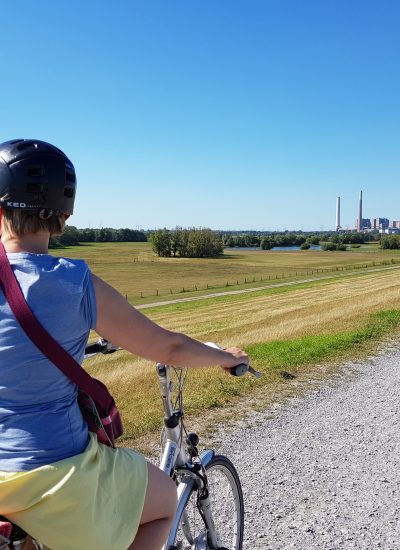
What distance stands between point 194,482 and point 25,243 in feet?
5.07

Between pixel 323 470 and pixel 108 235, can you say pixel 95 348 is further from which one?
pixel 108 235

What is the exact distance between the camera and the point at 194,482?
2.60 meters

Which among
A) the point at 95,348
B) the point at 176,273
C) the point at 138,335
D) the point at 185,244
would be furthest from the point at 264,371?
the point at 185,244

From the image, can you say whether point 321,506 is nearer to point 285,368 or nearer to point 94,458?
point 94,458

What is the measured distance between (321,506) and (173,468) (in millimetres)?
1992

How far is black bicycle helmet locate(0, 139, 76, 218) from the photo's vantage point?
1.74 meters

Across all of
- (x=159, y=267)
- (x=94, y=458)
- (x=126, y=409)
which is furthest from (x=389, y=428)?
(x=159, y=267)

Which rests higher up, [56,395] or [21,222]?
[21,222]

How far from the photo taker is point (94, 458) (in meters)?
1.71

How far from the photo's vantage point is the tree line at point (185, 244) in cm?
12431

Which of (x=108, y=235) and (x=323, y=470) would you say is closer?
(x=323, y=470)

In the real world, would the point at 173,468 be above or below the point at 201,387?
above

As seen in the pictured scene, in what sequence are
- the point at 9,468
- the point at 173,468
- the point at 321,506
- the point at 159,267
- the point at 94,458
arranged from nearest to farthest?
the point at 9,468
the point at 94,458
the point at 173,468
the point at 321,506
the point at 159,267

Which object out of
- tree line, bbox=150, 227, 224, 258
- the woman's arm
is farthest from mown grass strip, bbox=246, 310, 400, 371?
tree line, bbox=150, 227, 224, 258
